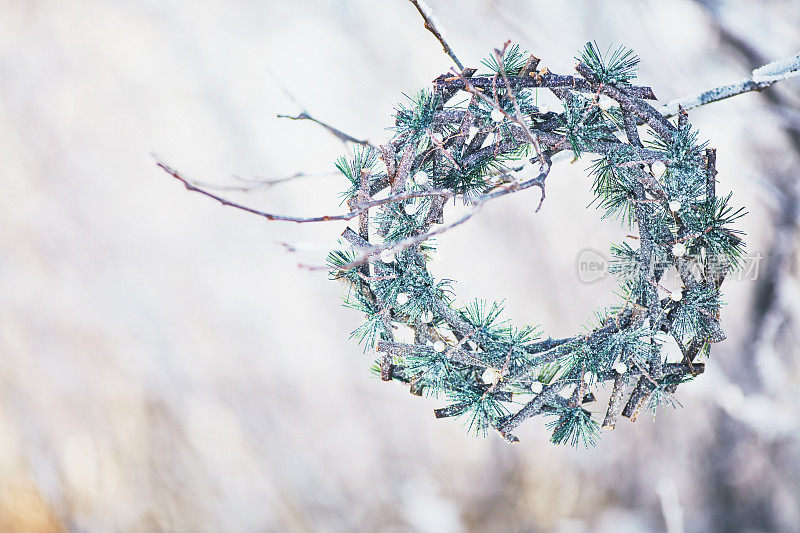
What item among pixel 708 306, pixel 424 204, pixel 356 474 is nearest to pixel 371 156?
pixel 424 204

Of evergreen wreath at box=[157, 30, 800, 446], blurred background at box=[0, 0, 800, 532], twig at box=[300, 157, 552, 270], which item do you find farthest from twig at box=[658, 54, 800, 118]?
blurred background at box=[0, 0, 800, 532]

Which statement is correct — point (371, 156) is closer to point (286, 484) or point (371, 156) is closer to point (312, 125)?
point (312, 125)

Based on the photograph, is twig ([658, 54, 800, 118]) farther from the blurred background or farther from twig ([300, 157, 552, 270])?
the blurred background

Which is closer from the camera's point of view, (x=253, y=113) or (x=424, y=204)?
(x=424, y=204)

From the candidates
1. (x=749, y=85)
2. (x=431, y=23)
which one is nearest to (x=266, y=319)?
(x=431, y=23)

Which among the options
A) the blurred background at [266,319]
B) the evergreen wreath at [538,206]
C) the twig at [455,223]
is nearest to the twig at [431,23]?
the evergreen wreath at [538,206]
